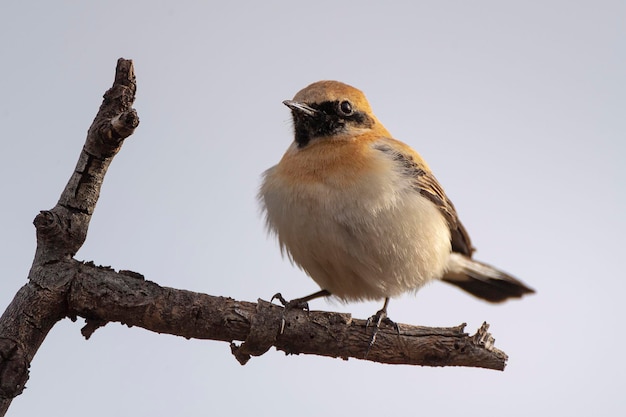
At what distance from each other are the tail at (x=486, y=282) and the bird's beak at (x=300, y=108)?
325 cm

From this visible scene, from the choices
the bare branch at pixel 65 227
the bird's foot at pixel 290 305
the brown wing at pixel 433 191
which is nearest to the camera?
the bare branch at pixel 65 227

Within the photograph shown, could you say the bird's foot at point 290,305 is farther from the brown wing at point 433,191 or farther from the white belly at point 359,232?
the brown wing at point 433,191

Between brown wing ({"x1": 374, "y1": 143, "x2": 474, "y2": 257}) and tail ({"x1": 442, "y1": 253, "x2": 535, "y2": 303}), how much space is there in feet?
1.43

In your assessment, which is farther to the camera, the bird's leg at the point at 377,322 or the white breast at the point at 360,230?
the white breast at the point at 360,230

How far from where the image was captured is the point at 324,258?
25.6ft

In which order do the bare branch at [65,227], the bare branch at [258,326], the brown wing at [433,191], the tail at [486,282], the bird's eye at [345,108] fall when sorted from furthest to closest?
the tail at [486,282]
the bird's eye at [345,108]
the brown wing at [433,191]
the bare branch at [258,326]
the bare branch at [65,227]

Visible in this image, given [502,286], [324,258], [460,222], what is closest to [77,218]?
[324,258]

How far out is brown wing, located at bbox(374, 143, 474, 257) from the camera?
850 cm

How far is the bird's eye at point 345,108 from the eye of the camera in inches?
345

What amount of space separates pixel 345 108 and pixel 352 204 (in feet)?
5.66

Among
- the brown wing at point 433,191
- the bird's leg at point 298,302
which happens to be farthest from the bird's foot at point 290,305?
the brown wing at point 433,191

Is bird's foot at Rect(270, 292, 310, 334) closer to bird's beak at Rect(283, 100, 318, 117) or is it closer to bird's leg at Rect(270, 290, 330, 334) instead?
bird's leg at Rect(270, 290, 330, 334)

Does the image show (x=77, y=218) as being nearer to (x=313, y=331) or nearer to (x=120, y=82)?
(x=120, y=82)

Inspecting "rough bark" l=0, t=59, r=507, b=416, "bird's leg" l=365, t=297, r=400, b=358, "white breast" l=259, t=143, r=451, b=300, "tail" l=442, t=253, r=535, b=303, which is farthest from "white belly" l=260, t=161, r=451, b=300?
"tail" l=442, t=253, r=535, b=303
